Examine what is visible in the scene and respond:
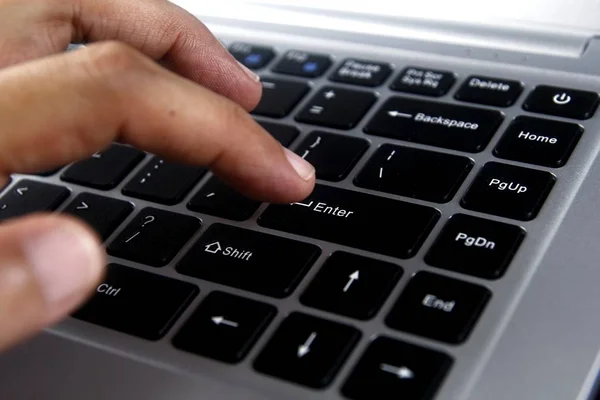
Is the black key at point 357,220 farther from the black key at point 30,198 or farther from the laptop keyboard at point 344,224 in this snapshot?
the black key at point 30,198

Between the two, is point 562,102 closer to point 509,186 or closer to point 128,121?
point 509,186

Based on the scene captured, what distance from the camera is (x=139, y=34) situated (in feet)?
1.94

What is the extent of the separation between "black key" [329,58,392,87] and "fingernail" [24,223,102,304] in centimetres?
33

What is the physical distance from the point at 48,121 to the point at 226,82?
0.17 metres

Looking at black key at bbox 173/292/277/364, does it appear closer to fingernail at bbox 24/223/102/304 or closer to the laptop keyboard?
the laptop keyboard

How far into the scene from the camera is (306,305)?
0.43 meters

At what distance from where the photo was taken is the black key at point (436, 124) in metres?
0.53

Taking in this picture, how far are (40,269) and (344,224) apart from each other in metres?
0.21

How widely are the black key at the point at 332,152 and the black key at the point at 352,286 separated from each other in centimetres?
9

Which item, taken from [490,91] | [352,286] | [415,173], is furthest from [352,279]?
[490,91]

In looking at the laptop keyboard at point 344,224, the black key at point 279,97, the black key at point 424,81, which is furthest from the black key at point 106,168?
the black key at point 424,81

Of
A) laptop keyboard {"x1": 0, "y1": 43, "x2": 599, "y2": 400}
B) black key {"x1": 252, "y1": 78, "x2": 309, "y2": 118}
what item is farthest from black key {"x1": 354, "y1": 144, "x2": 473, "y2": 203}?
black key {"x1": 252, "y1": 78, "x2": 309, "y2": 118}

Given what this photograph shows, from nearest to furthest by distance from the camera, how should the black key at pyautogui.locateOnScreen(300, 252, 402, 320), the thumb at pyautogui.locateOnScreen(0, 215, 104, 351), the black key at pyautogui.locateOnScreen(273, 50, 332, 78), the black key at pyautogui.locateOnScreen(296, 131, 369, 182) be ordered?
the thumb at pyautogui.locateOnScreen(0, 215, 104, 351) → the black key at pyautogui.locateOnScreen(300, 252, 402, 320) → the black key at pyautogui.locateOnScreen(296, 131, 369, 182) → the black key at pyautogui.locateOnScreen(273, 50, 332, 78)

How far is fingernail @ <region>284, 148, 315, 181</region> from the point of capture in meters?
0.49
